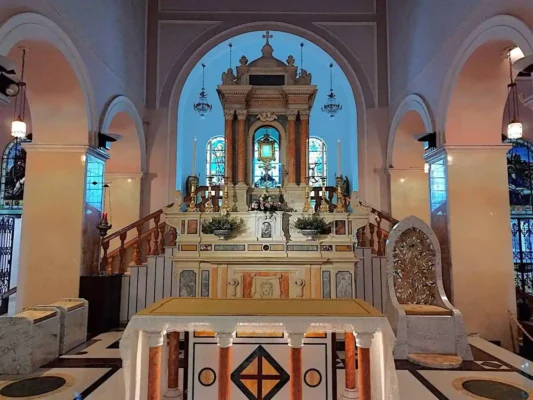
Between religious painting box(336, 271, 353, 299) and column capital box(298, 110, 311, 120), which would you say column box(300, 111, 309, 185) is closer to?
column capital box(298, 110, 311, 120)

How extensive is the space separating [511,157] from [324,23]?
573cm

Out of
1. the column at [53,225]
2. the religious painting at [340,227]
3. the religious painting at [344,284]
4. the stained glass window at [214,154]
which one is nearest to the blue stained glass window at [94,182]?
the column at [53,225]

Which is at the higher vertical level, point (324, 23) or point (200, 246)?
point (324, 23)

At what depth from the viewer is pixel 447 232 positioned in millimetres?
5949

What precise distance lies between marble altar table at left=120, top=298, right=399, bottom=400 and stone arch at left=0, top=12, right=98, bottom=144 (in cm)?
340

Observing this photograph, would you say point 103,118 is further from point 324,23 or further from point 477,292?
point 477,292

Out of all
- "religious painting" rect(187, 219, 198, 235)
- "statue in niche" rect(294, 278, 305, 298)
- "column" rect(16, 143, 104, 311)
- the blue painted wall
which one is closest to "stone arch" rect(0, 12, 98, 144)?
"column" rect(16, 143, 104, 311)

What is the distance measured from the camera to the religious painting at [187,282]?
5945 mm

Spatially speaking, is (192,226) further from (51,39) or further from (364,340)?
(364,340)

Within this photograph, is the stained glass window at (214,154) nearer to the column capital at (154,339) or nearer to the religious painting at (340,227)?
the religious painting at (340,227)

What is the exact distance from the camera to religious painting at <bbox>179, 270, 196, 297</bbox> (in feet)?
→ 19.5

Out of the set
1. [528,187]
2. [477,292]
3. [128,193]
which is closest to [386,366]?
[477,292]

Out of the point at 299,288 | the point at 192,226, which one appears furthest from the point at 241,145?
the point at 299,288

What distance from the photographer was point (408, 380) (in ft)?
13.2
